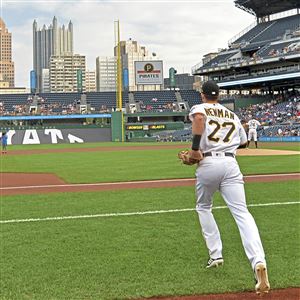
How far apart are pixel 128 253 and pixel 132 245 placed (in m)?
0.42

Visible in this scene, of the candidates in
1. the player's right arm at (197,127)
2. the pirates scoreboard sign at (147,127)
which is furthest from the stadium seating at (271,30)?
the player's right arm at (197,127)

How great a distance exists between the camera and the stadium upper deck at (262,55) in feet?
210

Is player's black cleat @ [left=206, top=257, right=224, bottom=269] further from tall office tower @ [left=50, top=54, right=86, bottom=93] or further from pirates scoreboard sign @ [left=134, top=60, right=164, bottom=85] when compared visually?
tall office tower @ [left=50, top=54, right=86, bottom=93]

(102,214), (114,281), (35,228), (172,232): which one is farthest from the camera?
(102,214)

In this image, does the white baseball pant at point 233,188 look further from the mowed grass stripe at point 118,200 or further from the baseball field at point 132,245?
the mowed grass stripe at point 118,200

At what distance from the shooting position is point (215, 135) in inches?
202

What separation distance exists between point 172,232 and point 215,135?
2708 millimetres

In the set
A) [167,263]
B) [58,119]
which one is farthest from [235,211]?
[58,119]

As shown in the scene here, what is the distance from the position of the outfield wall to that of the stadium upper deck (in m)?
21.5

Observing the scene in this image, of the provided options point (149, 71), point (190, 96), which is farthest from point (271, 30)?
point (149, 71)

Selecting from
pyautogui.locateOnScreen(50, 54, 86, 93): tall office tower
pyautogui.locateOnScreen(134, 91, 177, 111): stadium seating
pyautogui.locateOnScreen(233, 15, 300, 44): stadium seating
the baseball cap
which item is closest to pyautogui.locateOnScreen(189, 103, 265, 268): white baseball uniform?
the baseball cap

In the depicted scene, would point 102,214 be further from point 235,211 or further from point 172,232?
point 235,211

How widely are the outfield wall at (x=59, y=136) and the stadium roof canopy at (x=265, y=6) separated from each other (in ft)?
109

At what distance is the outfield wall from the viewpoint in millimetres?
63969
